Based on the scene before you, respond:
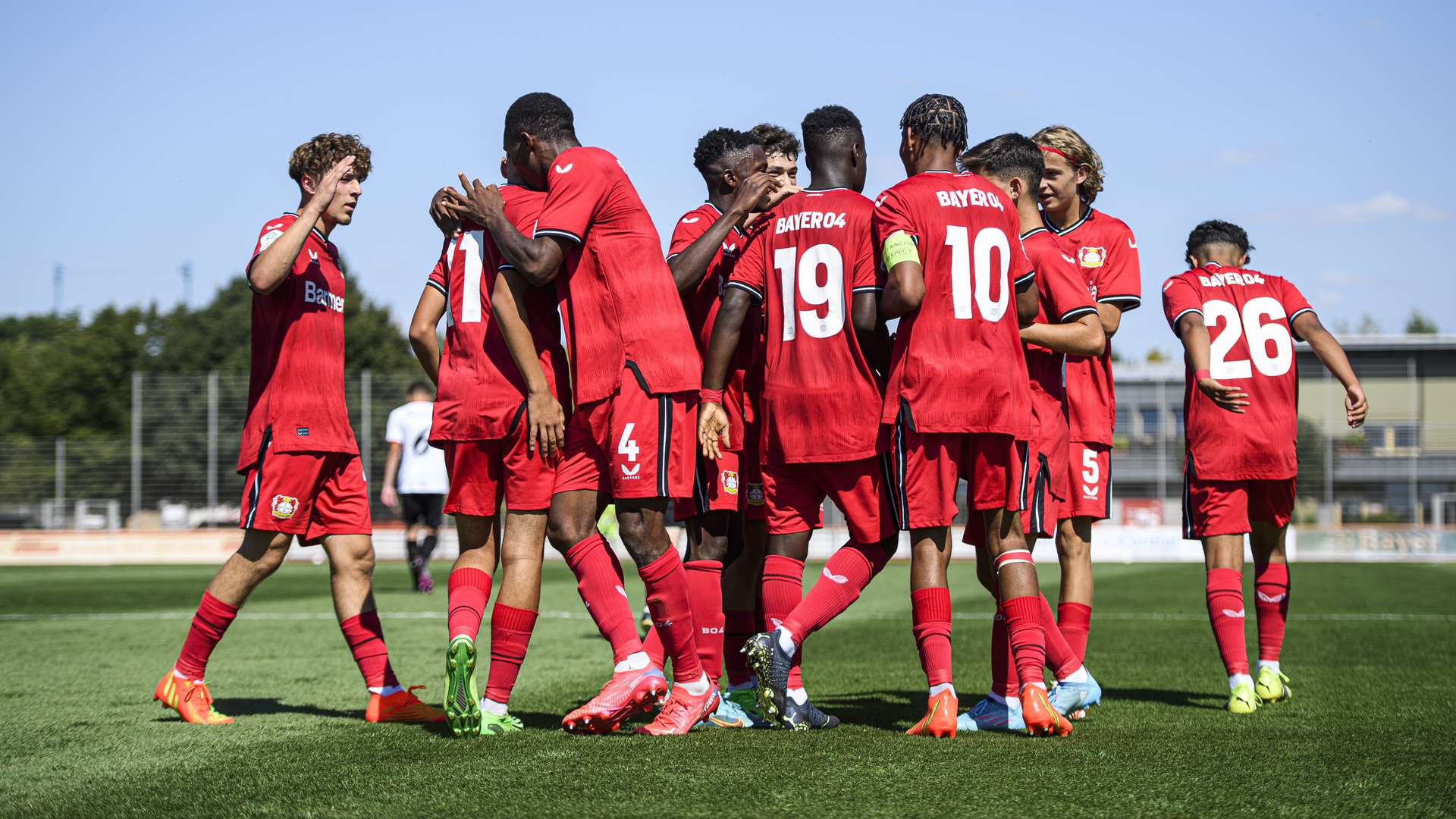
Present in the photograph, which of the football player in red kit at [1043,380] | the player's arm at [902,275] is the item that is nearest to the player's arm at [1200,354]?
the football player in red kit at [1043,380]

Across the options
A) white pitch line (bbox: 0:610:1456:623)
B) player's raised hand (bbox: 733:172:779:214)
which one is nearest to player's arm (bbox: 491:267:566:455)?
player's raised hand (bbox: 733:172:779:214)

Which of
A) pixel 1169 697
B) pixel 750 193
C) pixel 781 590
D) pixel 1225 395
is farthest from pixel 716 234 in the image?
pixel 1169 697

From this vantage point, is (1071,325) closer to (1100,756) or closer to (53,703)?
(1100,756)

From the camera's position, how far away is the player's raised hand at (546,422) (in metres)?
4.71

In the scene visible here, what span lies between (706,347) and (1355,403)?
318 cm

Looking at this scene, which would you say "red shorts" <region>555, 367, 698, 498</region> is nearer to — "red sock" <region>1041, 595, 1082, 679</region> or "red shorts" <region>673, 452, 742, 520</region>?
"red shorts" <region>673, 452, 742, 520</region>

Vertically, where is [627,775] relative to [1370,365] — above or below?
below

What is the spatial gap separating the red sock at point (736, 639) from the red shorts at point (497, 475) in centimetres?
107

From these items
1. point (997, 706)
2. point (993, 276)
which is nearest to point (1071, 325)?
point (993, 276)

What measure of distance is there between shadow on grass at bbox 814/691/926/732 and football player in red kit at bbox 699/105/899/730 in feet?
1.03

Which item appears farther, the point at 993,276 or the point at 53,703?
the point at 53,703

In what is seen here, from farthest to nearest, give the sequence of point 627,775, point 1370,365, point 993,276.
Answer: point 1370,365 < point 993,276 < point 627,775

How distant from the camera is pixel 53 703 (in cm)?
575

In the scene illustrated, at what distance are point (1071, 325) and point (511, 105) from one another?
90.6 inches
